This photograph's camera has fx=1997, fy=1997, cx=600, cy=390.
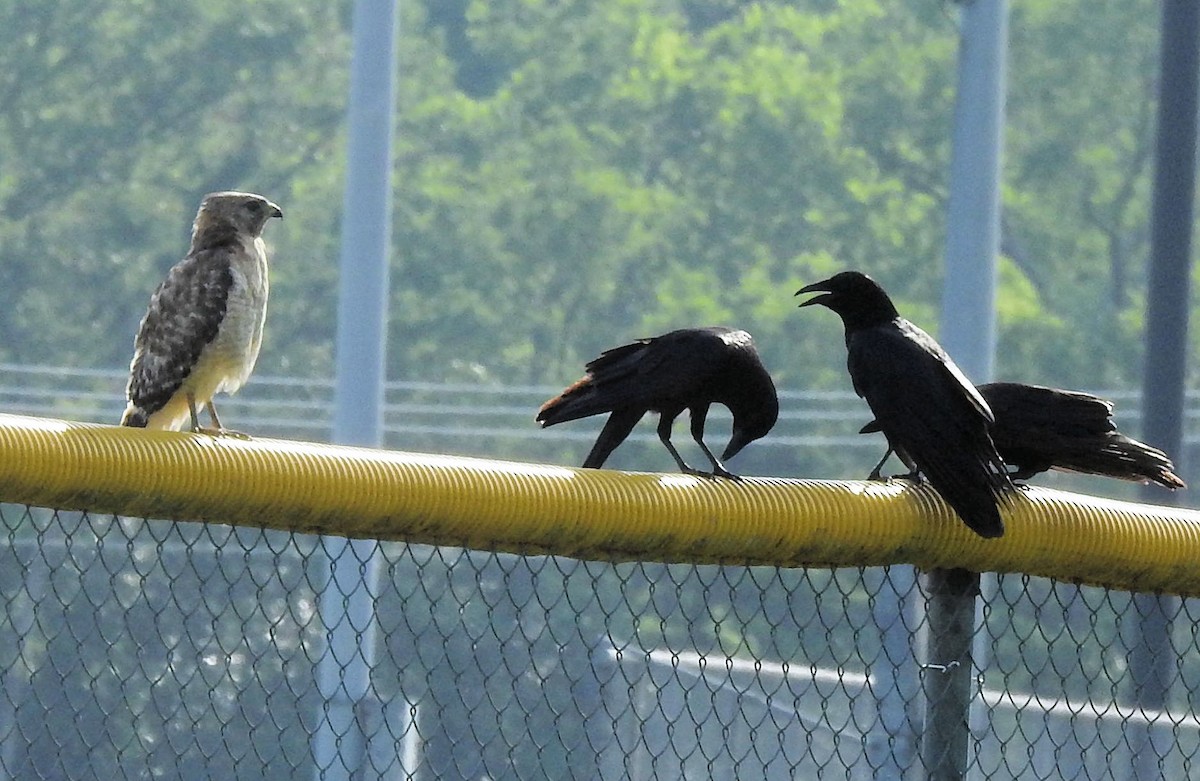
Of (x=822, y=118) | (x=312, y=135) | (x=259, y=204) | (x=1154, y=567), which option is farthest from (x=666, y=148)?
(x=1154, y=567)

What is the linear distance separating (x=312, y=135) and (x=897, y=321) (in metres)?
29.0

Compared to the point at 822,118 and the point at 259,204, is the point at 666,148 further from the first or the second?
the point at 259,204

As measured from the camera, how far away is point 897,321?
14.3 feet

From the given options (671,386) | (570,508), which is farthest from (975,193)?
(570,508)

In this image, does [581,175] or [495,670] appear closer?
[495,670]

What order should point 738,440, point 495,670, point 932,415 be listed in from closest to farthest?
1. point 932,415
2. point 738,440
3. point 495,670

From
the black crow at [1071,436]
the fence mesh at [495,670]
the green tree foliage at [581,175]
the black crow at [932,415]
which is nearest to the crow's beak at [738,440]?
the fence mesh at [495,670]

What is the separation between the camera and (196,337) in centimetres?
519

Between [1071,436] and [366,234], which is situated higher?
[1071,436]

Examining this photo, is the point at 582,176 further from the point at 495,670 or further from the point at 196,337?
the point at 495,670

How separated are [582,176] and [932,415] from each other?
2804 centimetres

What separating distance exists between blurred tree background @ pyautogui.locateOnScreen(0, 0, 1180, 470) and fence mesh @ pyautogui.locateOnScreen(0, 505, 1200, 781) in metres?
7.82

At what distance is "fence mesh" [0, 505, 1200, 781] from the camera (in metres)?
3.82

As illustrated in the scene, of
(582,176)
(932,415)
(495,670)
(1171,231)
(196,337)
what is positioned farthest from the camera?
(582,176)
